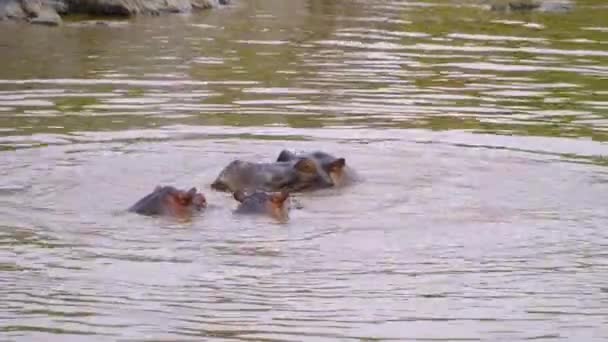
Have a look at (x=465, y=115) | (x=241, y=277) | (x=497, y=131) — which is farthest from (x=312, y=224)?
(x=465, y=115)

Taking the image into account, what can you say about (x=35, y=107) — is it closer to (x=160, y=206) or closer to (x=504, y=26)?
(x=160, y=206)

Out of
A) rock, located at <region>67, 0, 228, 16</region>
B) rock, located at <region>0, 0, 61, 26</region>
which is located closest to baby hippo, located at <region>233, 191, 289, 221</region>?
rock, located at <region>0, 0, 61, 26</region>

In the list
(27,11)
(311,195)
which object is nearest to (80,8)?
(27,11)

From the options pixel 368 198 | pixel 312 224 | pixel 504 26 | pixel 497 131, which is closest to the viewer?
pixel 312 224

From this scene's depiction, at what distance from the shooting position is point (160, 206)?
6934 millimetres

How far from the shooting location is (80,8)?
1891 cm

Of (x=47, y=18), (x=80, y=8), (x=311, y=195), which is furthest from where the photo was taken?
(x=80, y=8)

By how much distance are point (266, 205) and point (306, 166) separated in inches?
34.6

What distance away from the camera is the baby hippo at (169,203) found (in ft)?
22.7

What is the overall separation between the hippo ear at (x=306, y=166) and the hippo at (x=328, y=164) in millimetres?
24

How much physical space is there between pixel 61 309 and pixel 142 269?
0.68m

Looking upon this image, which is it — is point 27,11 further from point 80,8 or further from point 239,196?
point 239,196

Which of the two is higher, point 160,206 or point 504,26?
point 160,206

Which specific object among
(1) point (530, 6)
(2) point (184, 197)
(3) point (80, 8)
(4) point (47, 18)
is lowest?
(1) point (530, 6)
